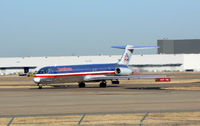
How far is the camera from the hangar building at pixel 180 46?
550 feet

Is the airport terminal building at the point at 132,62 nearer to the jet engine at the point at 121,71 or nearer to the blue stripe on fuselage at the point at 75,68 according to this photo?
the jet engine at the point at 121,71

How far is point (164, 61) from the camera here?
494 feet

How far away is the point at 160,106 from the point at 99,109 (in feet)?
13.2

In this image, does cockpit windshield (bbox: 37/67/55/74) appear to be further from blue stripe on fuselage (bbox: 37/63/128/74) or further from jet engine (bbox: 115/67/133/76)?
jet engine (bbox: 115/67/133/76)

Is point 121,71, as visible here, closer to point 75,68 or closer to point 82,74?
point 82,74

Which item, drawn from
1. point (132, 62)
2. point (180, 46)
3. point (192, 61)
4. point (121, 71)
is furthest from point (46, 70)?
point (180, 46)

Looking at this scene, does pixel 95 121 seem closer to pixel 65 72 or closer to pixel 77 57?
pixel 65 72

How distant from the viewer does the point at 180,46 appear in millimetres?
171250

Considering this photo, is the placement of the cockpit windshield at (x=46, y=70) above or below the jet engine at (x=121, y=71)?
above

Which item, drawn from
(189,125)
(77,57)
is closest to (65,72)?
(189,125)

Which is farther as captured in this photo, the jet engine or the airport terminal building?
the airport terminal building

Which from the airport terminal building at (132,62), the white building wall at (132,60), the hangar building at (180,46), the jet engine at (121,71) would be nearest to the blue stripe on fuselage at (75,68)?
the jet engine at (121,71)

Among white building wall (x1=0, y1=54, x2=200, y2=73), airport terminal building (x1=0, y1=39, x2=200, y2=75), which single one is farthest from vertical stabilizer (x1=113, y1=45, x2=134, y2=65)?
white building wall (x1=0, y1=54, x2=200, y2=73)

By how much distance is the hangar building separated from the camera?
550 ft
